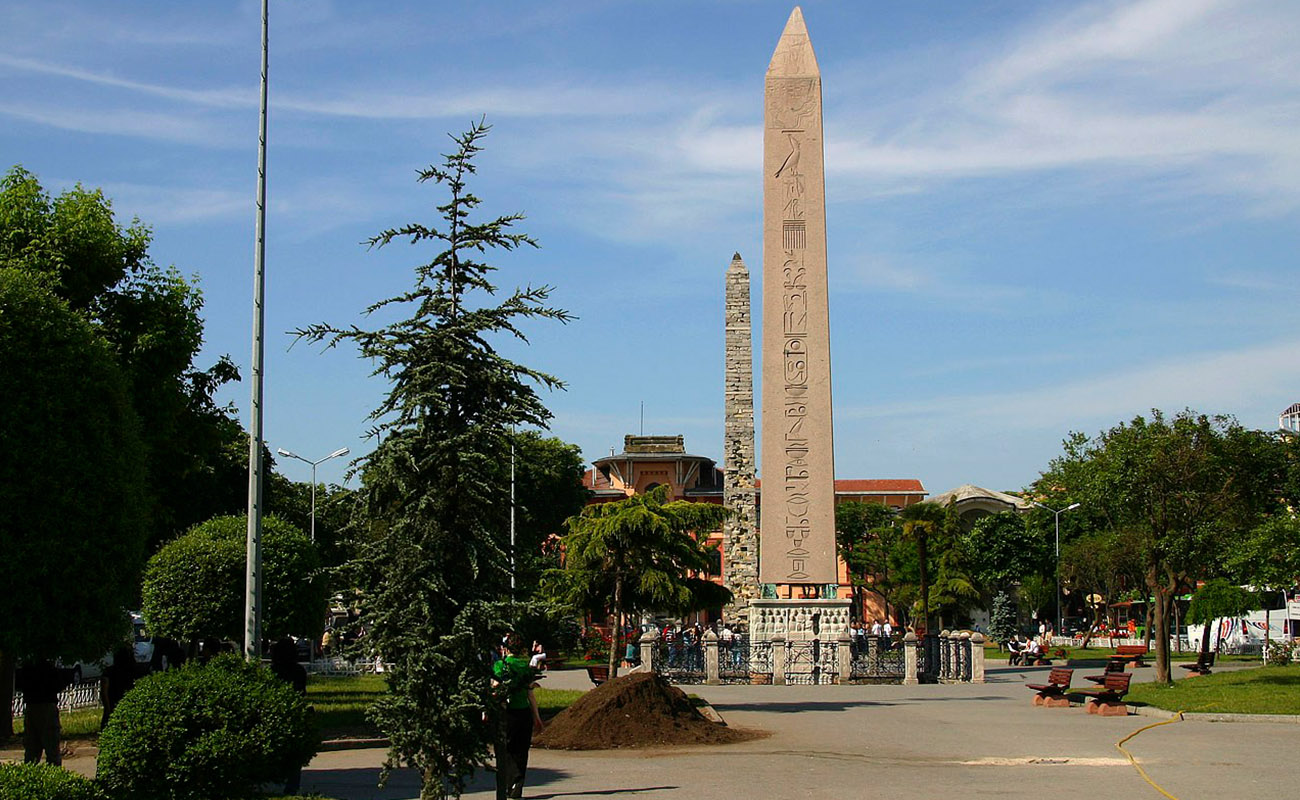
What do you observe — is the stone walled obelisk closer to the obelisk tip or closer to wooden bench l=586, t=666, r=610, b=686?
wooden bench l=586, t=666, r=610, b=686

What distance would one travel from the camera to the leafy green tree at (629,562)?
2938 cm

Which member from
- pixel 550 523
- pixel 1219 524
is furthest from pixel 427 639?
pixel 550 523

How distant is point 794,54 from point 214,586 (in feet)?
53.2

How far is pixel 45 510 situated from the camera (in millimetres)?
14703

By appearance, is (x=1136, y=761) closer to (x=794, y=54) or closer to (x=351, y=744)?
(x=351, y=744)

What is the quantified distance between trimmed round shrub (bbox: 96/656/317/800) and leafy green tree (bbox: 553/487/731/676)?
17.0 meters

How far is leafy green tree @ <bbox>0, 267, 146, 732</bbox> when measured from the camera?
1451 centimetres

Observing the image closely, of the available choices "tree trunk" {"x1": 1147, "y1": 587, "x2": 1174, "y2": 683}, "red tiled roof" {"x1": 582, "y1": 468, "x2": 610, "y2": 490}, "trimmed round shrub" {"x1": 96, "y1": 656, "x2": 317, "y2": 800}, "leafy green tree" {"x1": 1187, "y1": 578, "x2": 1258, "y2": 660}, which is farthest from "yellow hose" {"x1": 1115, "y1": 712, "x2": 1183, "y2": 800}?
"red tiled roof" {"x1": 582, "y1": 468, "x2": 610, "y2": 490}

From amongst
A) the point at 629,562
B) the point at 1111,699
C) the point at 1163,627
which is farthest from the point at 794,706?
the point at 1163,627

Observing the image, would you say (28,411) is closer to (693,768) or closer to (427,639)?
(427,639)

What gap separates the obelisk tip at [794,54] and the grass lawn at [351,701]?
1393 centimetres

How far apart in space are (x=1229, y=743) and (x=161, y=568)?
55.6 ft

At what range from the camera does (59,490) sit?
14828 millimetres

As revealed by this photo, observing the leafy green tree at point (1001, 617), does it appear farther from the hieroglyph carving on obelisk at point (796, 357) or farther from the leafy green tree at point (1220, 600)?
the hieroglyph carving on obelisk at point (796, 357)
